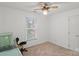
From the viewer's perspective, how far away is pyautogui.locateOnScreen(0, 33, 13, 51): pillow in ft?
4.29

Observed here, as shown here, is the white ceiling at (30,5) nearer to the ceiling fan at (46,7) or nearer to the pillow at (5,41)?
the ceiling fan at (46,7)

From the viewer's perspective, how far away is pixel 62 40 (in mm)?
1425

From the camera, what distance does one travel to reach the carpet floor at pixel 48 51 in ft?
4.52

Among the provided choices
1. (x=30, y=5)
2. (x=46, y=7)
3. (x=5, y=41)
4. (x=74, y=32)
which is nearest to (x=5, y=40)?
(x=5, y=41)

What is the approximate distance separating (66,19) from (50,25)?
271 millimetres

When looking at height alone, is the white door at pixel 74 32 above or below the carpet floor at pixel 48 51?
above

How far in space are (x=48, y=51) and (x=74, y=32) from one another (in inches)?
19.8

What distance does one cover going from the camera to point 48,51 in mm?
1405

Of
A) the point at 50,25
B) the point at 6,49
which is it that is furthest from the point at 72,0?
the point at 6,49

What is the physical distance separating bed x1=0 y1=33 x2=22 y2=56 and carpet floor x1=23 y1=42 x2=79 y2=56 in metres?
0.19

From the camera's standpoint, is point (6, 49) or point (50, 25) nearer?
point (6, 49)

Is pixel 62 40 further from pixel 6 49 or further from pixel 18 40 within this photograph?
pixel 6 49

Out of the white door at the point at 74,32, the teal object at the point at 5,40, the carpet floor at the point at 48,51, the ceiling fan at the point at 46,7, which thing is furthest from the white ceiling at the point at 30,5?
the carpet floor at the point at 48,51

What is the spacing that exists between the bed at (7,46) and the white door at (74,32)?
→ 0.86m
